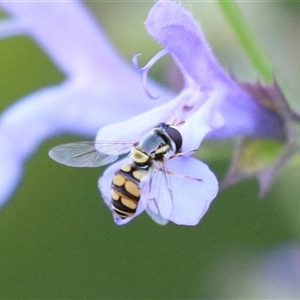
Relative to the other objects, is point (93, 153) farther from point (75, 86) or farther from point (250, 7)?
point (250, 7)

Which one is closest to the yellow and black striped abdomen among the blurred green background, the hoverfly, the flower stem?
the hoverfly

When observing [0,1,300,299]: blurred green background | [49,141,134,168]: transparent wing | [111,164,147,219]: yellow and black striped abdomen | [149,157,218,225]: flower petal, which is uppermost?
[49,141,134,168]: transparent wing

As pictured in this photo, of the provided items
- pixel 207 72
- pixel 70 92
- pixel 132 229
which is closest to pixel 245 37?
pixel 207 72

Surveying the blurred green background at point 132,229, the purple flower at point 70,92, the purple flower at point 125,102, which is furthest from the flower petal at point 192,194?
the blurred green background at point 132,229

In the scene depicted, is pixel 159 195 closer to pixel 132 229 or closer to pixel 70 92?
pixel 70 92

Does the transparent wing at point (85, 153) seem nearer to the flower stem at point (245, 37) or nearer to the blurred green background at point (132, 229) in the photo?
the flower stem at point (245, 37)

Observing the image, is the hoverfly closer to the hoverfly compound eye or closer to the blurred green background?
the hoverfly compound eye

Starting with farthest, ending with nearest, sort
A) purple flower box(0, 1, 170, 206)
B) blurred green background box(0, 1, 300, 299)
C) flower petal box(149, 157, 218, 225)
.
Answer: blurred green background box(0, 1, 300, 299) → purple flower box(0, 1, 170, 206) → flower petal box(149, 157, 218, 225)
